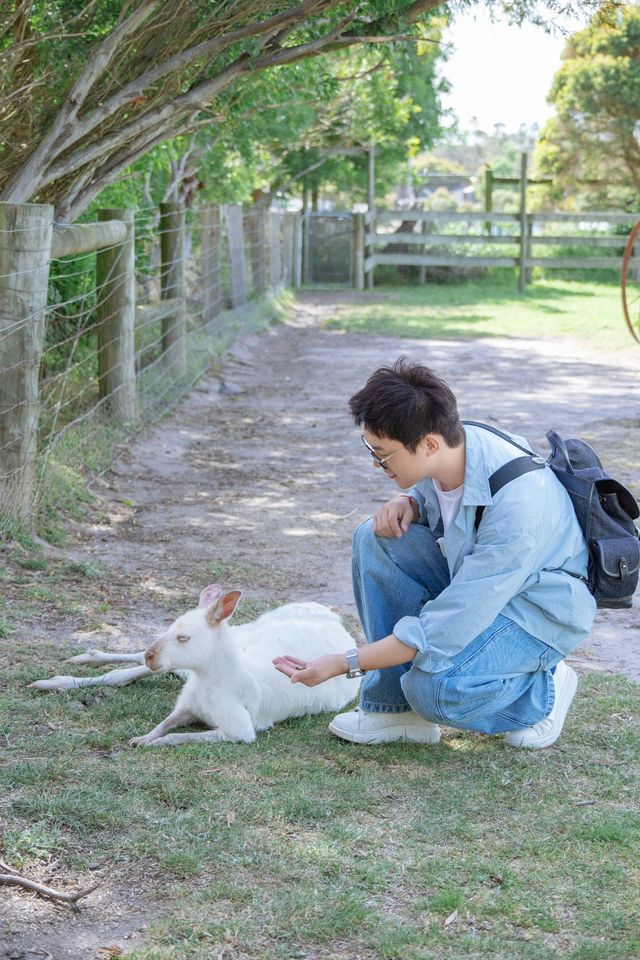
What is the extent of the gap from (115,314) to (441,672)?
5.25m

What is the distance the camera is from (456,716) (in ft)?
11.3

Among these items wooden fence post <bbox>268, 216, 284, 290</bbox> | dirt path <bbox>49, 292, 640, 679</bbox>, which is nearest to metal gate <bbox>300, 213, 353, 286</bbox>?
wooden fence post <bbox>268, 216, 284, 290</bbox>

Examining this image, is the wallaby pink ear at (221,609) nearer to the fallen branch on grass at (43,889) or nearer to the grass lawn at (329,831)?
the grass lawn at (329,831)

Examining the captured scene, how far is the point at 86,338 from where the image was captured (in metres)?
8.75

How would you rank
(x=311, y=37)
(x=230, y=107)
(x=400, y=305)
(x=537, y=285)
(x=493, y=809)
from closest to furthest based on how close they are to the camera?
1. (x=493, y=809)
2. (x=311, y=37)
3. (x=230, y=107)
4. (x=400, y=305)
5. (x=537, y=285)

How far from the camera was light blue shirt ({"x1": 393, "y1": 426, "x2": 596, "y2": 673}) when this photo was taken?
3285 mm

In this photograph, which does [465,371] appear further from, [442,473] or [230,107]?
[442,473]

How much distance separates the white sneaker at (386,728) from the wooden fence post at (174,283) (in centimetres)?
702

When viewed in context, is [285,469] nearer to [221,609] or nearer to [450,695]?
[221,609]

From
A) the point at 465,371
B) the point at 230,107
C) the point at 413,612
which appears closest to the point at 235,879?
the point at 413,612

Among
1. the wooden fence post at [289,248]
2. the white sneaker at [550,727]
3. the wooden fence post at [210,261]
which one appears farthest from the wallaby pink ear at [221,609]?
the wooden fence post at [289,248]

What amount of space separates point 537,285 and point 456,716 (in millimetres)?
21908

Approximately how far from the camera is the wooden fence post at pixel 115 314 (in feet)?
26.4

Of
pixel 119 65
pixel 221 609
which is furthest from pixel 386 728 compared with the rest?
pixel 119 65
